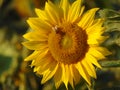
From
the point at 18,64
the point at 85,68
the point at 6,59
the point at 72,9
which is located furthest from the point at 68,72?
the point at 6,59

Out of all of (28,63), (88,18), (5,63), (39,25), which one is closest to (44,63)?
Answer: (39,25)

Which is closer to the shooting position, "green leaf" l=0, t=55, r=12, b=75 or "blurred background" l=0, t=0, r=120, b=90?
"blurred background" l=0, t=0, r=120, b=90

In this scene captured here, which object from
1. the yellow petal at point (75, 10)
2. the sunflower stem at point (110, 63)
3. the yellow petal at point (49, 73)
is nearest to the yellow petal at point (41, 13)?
the yellow petal at point (75, 10)

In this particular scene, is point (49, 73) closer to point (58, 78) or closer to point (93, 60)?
point (58, 78)

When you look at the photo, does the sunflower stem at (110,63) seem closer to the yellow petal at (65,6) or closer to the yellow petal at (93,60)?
the yellow petal at (93,60)

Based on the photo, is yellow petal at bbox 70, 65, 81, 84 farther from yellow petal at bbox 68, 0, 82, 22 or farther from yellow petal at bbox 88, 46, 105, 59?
yellow petal at bbox 68, 0, 82, 22

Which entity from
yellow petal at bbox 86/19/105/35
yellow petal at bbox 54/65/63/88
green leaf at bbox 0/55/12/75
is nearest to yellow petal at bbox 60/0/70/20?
yellow petal at bbox 86/19/105/35
